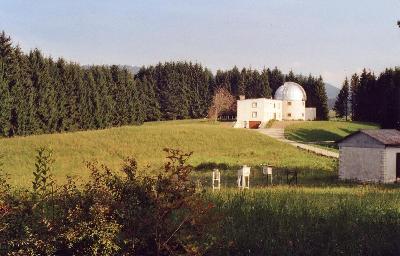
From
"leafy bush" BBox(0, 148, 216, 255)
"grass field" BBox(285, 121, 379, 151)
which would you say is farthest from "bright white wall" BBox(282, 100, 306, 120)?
"leafy bush" BBox(0, 148, 216, 255)

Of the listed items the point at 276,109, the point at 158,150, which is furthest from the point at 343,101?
the point at 158,150

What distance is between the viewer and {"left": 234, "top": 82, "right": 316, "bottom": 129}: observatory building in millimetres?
78438

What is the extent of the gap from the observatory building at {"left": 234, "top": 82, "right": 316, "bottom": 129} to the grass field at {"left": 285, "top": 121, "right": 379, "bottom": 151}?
8.03 metres

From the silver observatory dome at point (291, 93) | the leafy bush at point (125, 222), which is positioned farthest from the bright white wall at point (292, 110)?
the leafy bush at point (125, 222)

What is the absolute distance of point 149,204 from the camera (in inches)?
296

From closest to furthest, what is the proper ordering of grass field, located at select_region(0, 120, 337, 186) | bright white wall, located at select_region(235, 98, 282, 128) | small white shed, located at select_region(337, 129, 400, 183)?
small white shed, located at select_region(337, 129, 400, 183) < grass field, located at select_region(0, 120, 337, 186) < bright white wall, located at select_region(235, 98, 282, 128)

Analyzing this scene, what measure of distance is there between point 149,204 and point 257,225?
3403 mm

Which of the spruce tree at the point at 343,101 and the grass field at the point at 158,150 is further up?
the spruce tree at the point at 343,101

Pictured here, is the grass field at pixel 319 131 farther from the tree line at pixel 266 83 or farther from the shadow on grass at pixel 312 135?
the tree line at pixel 266 83

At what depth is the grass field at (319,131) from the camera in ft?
203

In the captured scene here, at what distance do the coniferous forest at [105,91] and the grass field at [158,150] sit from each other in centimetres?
1010

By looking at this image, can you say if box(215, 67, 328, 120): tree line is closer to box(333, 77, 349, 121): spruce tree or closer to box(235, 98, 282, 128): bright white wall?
box(333, 77, 349, 121): spruce tree

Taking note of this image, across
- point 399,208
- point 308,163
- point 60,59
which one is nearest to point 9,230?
point 399,208

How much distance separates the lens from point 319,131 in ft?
226
